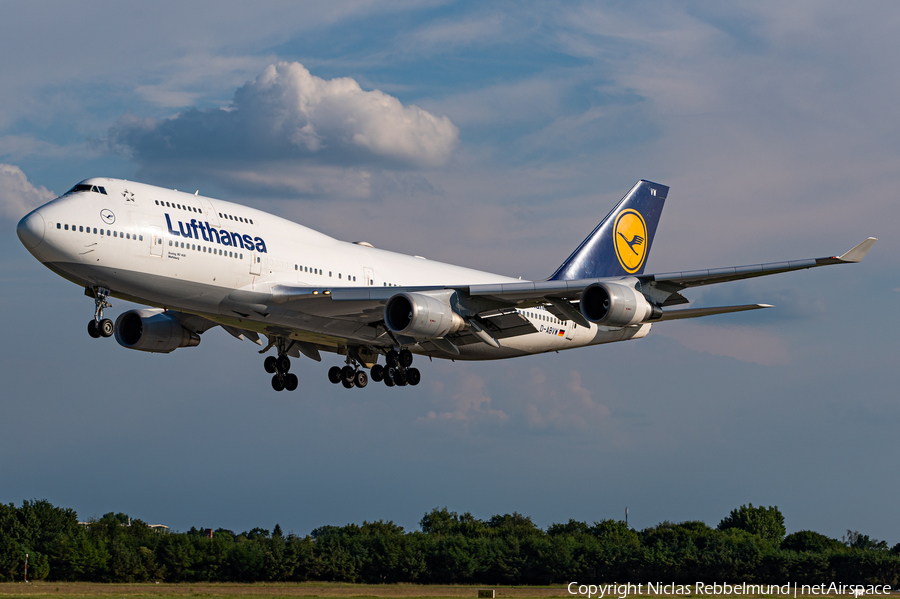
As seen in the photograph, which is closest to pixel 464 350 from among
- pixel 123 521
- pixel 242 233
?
pixel 242 233

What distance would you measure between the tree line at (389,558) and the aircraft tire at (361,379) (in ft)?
105

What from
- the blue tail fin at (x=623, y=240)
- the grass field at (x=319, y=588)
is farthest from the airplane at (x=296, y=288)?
the grass field at (x=319, y=588)

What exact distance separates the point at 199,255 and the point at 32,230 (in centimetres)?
552

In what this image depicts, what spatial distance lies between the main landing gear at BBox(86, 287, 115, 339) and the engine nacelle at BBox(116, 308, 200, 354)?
9597mm

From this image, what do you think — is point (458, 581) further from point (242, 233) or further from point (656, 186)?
point (242, 233)

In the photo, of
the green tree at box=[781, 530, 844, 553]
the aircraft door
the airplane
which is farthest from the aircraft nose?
the green tree at box=[781, 530, 844, 553]

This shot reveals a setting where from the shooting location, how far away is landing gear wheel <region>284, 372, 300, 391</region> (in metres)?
43.8

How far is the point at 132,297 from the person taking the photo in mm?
33156

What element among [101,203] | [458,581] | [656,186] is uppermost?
[656,186]

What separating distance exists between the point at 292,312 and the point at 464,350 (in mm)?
10499

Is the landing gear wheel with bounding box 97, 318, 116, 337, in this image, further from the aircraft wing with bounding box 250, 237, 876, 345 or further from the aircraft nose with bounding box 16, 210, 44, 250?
the aircraft wing with bounding box 250, 237, 876, 345

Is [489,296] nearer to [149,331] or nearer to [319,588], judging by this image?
[149,331]

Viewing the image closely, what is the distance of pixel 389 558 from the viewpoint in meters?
72.9

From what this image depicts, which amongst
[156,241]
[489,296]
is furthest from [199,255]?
[489,296]
